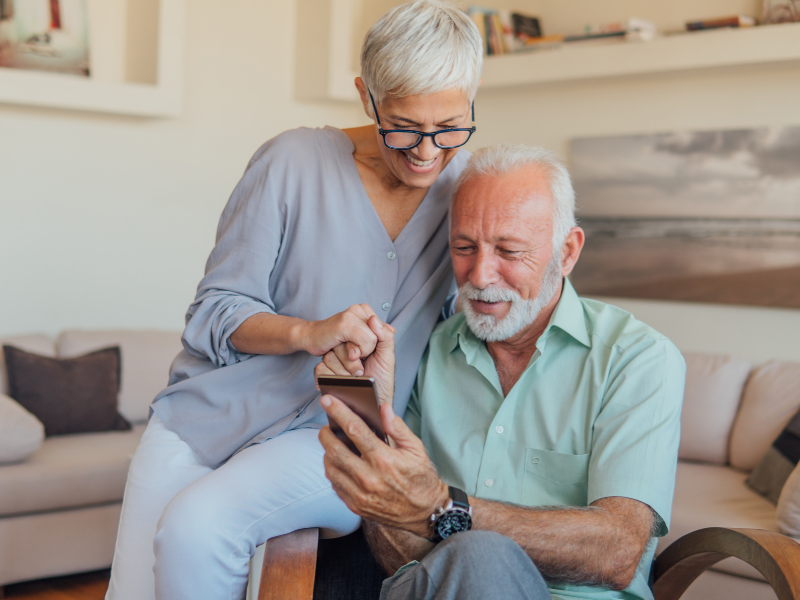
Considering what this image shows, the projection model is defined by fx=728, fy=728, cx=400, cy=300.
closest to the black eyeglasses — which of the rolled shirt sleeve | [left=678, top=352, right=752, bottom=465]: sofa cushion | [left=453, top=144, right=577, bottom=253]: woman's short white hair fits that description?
[left=453, top=144, right=577, bottom=253]: woman's short white hair

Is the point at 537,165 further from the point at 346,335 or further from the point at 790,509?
the point at 790,509

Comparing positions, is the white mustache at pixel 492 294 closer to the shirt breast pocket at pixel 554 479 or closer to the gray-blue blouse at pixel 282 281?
the gray-blue blouse at pixel 282 281

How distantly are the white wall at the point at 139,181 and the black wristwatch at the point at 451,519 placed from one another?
10.8 ft

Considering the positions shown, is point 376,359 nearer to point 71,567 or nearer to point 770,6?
point 71,567

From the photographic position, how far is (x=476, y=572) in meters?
1.04

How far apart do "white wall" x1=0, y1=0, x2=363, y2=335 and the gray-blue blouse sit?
265 centimetres

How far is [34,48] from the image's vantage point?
373 centimetres

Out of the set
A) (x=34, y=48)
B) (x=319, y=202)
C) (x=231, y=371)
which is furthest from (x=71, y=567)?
(x=34, y=48)

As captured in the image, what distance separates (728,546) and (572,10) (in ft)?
12.3

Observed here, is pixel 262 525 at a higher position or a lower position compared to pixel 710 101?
lower

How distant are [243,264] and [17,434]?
6.42 feet

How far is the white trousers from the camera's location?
1.18m

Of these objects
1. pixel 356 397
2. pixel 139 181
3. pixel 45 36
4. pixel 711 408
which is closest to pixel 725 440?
pixel 711 408

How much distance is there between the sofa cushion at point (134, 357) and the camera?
12.0 feet
